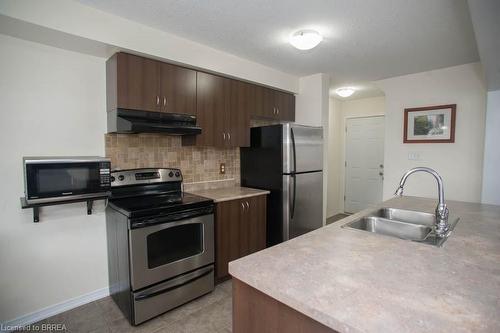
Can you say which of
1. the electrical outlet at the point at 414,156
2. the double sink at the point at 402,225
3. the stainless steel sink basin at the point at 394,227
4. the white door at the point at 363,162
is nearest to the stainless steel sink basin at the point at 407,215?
the double sink at the point at 402,225

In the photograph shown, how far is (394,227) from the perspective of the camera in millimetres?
1705

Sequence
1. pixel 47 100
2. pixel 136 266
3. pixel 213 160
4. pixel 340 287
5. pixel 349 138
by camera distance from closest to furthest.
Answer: pixel 340 287
pixel 136 266
pixel 47 100
pixel 213 160
pixel 349 138

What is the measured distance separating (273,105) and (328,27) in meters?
1.35

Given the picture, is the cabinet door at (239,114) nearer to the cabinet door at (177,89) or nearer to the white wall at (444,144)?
the cabinet door at (177,89)

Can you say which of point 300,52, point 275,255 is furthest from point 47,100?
point 300,52

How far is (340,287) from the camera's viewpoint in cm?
85

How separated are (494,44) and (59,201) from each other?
3.28m

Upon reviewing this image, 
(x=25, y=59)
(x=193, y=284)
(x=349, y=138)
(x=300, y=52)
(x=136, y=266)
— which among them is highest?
(x=300, y=52)

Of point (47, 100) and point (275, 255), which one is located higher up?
point (47, 100)

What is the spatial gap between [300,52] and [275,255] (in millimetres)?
2340

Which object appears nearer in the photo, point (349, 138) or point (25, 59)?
point (25, 59)

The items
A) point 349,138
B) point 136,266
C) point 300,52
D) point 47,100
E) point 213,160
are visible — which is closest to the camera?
point 136,266

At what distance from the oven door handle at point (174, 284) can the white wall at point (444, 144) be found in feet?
9.60

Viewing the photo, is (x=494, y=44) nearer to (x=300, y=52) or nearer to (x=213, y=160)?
(x=300, y=52)
